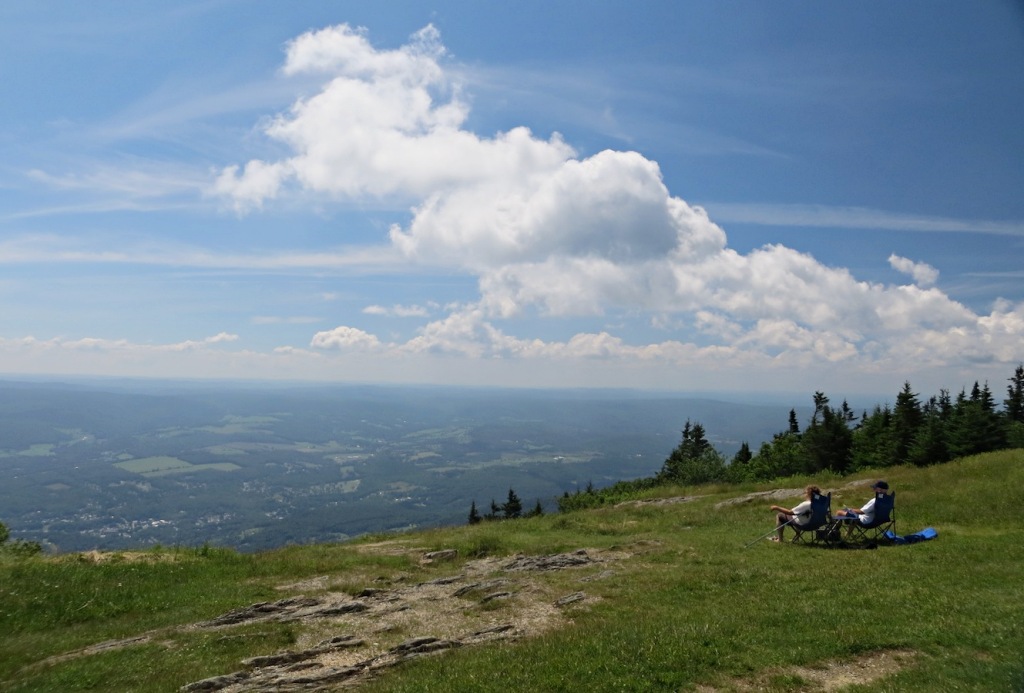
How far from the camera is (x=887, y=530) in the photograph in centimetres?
1802

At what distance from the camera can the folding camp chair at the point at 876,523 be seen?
1723cm

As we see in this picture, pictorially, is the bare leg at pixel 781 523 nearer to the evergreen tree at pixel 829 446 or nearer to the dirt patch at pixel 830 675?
the dirt patch at pixel 830 675

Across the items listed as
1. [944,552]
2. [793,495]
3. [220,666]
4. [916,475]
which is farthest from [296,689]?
[916,475]

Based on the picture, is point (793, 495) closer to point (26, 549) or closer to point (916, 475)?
point (916, 475)

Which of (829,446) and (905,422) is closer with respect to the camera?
(905,422)

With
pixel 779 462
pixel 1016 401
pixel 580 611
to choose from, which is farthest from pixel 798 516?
pixel 1016 401

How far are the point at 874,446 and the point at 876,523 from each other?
44.6 meters

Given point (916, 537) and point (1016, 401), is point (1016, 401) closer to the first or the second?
point (1016, 401)

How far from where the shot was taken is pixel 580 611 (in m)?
12.4

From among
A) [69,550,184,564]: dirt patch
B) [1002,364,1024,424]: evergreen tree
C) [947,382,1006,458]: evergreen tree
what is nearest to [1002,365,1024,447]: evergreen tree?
[1002,364,1024,424]: evergreen tree

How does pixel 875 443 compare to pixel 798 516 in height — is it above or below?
below

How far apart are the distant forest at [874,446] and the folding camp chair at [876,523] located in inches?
857

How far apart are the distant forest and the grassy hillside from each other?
2245 cm

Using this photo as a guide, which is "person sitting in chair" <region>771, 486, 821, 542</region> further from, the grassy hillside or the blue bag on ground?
the blue bag on ground
